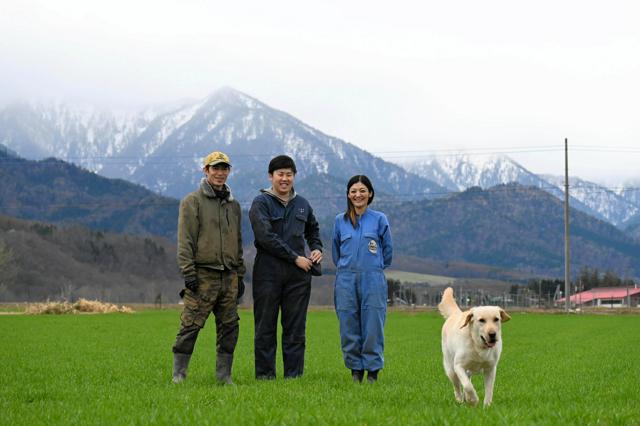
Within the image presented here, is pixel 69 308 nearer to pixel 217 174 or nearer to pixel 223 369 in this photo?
pixel 223 369

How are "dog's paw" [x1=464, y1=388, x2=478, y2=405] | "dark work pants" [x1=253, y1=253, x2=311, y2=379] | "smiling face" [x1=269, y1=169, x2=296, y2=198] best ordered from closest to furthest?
"dog's paw" [x1=464, y1=388, x2=478, y2=405], "smiling face" [x1=269, y1=169, x2=296, y2=198], "dark work pants" [x1=253, y1=253, x2=311, y2=379]

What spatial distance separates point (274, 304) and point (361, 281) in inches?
50.8

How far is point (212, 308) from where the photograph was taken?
11461 mm

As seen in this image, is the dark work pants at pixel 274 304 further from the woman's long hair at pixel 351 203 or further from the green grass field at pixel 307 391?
the woman's long hair at pixel 351 203

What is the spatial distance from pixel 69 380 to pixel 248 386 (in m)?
3.01

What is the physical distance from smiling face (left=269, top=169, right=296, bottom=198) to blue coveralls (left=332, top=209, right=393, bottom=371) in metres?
0.94

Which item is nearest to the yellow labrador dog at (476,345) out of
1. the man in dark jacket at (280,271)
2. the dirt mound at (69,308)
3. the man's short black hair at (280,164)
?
the man in dark jacket at (280,271)

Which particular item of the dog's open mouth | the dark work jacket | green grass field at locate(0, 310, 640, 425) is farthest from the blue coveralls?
the dog's open mouth

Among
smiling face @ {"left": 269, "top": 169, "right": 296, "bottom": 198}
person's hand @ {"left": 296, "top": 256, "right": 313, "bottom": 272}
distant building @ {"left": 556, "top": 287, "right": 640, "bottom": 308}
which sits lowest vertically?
person's hand @ {"left": 296, "top": 256, "right": 313, "bottom": 272}

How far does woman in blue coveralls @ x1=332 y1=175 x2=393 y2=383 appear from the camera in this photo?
36.8ft

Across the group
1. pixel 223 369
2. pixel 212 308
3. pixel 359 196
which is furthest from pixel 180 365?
pixel 359 196

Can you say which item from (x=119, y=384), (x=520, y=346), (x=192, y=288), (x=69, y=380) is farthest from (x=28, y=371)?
(x=520, y=346)

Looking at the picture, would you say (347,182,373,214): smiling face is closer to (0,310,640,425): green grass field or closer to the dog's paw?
(0,310,640,425): green grass field

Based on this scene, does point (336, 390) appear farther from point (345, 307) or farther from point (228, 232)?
point (228, 232)
